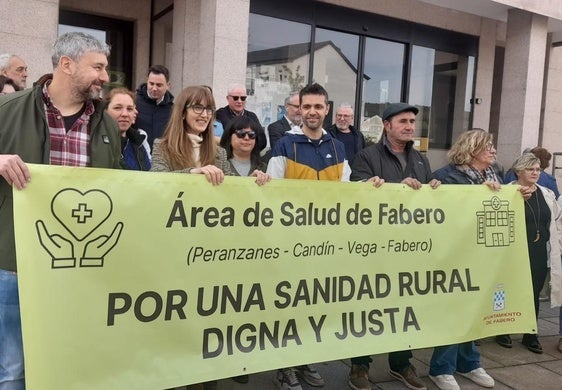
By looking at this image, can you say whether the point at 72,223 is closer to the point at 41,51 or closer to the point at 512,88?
the point at 41,51

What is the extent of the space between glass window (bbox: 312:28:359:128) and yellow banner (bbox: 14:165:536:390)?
19.4ft

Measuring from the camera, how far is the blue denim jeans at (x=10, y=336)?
2359mm

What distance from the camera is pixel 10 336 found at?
7.83 ft

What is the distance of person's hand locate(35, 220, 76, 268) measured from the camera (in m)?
2.36

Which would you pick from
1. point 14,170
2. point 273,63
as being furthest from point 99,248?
point 273,63

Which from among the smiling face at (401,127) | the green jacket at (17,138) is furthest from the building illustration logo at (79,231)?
the smiling face at (401,127)

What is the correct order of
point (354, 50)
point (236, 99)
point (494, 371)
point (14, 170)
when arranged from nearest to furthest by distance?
point (14, 170) < point (494, 371) < point (236, 99) < point (354, 50)

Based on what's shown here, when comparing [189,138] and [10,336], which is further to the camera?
[189,138]

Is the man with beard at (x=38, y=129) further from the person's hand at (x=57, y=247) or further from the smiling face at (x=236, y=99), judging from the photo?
the smiling face at (x=236, y=99)

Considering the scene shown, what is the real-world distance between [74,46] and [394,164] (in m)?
2.31

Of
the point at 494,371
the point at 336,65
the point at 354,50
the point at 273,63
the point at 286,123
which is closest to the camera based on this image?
the point at 494,371

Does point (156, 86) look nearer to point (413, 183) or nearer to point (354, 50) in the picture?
point (413, 183)

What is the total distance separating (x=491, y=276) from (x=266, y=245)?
1721 mm

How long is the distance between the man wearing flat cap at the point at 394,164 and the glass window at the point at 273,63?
16.0ft
